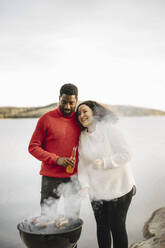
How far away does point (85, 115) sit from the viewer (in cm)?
208

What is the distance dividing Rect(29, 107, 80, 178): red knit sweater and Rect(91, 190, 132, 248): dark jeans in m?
0.37

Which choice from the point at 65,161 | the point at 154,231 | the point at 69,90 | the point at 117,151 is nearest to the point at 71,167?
the point at 65,161

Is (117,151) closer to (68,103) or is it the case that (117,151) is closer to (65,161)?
(65,161)

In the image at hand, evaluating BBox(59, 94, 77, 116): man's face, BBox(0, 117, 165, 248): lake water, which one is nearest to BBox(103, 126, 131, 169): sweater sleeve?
BBox(59, 94, 77, 116): man's face

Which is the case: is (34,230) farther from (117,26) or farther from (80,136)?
(117,26)

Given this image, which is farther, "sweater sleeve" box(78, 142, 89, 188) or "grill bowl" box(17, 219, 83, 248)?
"sweater sleeve" box(78, 142, 89, 188)

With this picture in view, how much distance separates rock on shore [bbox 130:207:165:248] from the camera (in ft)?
8.60

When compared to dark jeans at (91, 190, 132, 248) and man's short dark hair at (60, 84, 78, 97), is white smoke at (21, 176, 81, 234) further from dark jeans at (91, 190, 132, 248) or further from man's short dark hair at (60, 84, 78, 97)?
man's short dark hair at (60, 84, 78, 97)

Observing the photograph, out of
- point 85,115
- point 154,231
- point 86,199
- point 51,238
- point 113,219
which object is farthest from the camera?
point 86,199

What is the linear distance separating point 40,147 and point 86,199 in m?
2.36

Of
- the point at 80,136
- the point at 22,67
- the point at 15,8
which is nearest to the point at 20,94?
the point at 22,67

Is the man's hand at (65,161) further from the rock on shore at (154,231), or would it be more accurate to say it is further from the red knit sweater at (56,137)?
the rock on shore at (154,231)

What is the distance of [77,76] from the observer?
3646 millimetres

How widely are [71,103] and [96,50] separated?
180 centimetres
